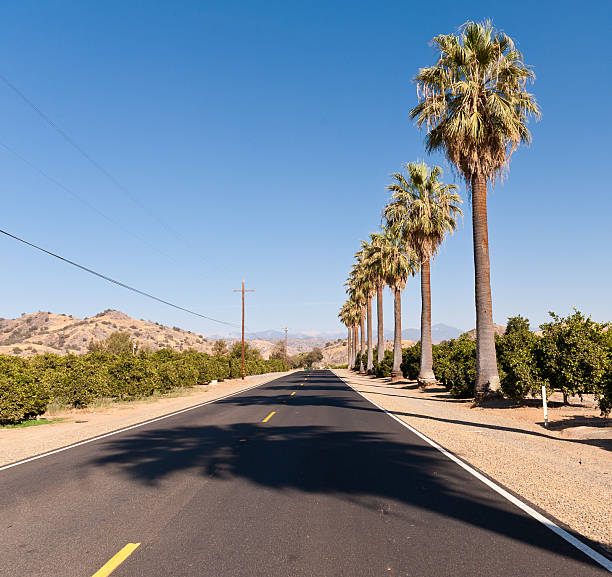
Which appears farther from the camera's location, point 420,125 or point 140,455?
point 420,125

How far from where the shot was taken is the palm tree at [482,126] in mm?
19547

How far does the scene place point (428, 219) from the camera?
29.9 metres

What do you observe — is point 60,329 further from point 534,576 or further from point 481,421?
point 534,576

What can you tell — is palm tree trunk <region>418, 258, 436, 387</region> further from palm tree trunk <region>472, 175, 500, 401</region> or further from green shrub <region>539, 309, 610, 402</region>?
green shrub <region>539, 309, 610, 402</region>

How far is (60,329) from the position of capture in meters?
102

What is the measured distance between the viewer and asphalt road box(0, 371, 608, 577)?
451cm

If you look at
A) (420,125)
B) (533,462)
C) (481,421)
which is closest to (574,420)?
(481,421)

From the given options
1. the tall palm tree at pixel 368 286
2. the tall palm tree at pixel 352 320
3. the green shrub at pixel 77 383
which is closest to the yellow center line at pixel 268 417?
the green shrub at pixel 77 383

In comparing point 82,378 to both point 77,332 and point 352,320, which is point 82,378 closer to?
point 352,320

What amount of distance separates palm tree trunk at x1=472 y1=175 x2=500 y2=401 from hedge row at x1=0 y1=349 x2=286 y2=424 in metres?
15.9

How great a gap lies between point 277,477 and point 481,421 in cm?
944

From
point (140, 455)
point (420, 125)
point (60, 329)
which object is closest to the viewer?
point (140, 455)

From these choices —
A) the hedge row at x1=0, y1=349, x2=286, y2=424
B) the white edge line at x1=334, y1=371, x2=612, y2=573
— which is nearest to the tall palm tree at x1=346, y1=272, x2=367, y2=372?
the hedge row at x1=0, y1=349, x2=286, y2=424

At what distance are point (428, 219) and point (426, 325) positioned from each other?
6.58m
